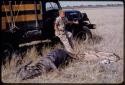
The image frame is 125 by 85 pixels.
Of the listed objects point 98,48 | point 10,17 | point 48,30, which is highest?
point 10,17

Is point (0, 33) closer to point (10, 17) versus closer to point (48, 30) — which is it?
point (10, 17)

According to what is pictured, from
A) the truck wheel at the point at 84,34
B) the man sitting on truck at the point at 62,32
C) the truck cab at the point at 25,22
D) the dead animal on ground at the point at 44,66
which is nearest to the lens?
the dead animal on ground at the point at 44,66

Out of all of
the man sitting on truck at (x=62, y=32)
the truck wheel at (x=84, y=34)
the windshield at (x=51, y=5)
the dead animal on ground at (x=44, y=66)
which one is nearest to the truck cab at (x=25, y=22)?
the windshield at (x=51, y=5)

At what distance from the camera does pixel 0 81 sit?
7125 millimetres

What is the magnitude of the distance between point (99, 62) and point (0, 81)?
2.70m

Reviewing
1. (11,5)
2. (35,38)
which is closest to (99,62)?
(35,38)

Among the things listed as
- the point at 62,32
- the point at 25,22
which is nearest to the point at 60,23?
the point at 62,32

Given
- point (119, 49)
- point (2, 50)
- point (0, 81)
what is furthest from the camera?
point (119, 49)

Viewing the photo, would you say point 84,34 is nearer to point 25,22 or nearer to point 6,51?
point 25,22

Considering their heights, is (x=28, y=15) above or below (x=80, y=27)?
above

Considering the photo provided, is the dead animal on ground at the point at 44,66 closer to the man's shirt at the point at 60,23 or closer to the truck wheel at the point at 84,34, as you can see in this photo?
the man's shirt at the point at 60,23

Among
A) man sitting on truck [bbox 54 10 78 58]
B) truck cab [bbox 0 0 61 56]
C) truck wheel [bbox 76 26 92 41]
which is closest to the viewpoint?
truck cab [bbox 0 0 61 56]

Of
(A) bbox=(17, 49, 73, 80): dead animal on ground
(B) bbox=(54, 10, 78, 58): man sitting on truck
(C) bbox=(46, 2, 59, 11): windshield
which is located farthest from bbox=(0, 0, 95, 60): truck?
(A) bbox=(17, 49, 73, 80): dead animal on ground

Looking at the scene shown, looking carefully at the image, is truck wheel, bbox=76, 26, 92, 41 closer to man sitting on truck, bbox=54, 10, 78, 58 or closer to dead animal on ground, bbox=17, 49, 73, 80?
man sitting on truck, bbox=54, 10, 78, 58
